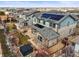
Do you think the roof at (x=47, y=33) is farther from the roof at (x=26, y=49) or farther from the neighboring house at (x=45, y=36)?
the roof at (x=26, y=49)

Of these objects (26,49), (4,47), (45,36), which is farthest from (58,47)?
(4,47)

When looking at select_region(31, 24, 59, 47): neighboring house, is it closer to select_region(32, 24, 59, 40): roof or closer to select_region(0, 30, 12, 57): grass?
select_region(32, 24, 59, 40): roof

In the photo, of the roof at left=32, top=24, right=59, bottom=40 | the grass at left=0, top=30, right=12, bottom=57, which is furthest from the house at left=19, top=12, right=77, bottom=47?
the grass at left=0, top=30, right=12, bottom=57

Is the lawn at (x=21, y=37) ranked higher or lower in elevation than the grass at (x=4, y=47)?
higher

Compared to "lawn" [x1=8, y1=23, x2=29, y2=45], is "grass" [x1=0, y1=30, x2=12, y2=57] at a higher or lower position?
lower

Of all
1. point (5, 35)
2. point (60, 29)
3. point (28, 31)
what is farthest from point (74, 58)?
point (5, 35)

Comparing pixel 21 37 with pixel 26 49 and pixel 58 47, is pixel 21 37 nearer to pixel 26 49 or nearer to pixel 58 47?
pixel 26 49

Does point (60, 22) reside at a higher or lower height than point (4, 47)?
higher

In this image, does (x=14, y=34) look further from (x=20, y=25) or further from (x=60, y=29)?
(x=60, y=29)

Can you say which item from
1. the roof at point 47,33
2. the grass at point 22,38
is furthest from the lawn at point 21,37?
the roof at point 47,33
